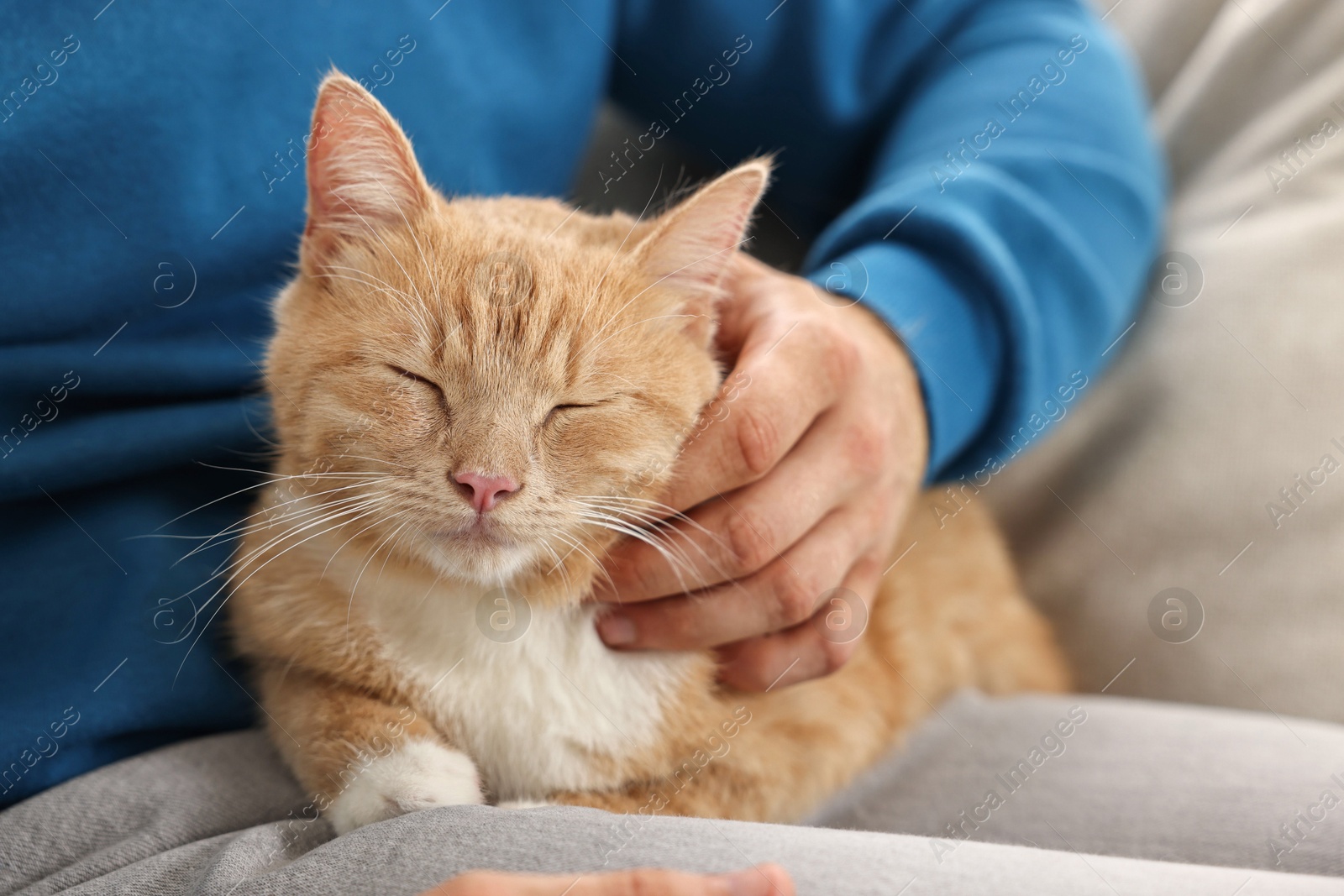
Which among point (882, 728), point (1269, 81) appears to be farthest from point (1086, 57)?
point (882, 728)

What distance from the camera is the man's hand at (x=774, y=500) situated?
125 centimetres

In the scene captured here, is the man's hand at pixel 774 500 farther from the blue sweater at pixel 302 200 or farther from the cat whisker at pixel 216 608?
the cat whisker at pixel 216 608

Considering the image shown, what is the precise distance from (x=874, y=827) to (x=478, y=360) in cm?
96

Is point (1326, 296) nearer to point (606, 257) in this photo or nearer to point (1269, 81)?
point (1269, 81)

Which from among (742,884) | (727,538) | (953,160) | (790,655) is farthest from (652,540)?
(953,160)

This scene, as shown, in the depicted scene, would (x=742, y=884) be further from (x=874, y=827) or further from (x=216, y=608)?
(x=216, y=608)

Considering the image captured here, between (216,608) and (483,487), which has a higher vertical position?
(483,487)

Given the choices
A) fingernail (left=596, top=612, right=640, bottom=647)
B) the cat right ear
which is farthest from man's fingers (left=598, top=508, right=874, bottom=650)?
the cat right ear

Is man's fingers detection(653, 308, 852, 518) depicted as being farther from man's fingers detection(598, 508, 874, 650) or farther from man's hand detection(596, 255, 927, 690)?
man's fingers detection(598, 508, 874, 650)

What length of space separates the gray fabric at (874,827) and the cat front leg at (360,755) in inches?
2.4

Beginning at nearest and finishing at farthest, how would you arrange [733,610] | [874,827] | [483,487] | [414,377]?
[483,487] < [414,377] < [733,610] < [874,827]

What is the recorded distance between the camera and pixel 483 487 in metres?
1.08

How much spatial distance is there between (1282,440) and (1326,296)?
317mm

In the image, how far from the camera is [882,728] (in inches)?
63.0
